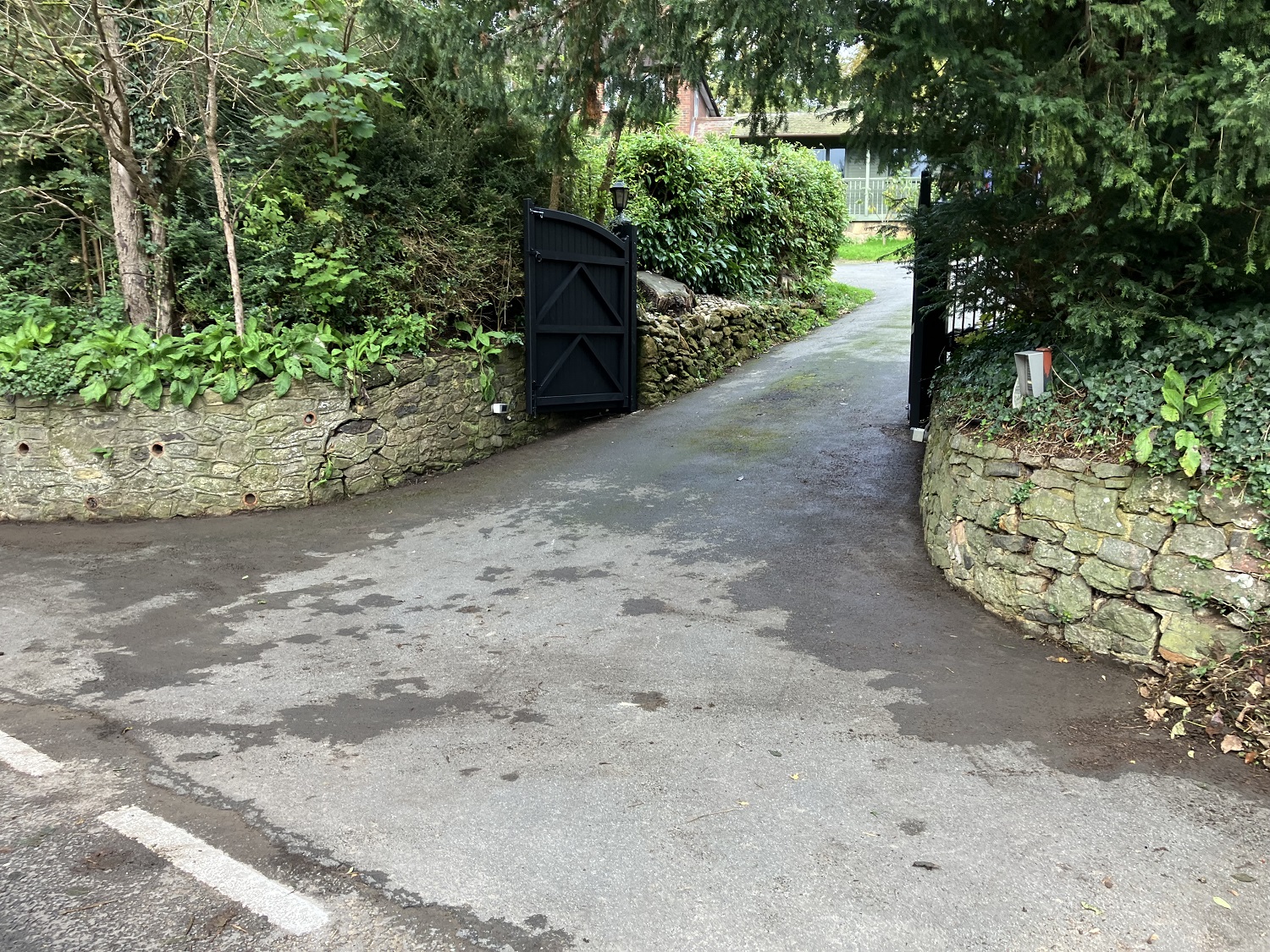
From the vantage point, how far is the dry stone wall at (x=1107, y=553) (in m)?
4.18

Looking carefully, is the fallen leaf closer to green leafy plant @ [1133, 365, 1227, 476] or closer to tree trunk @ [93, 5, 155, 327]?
green leafy plant @ [1133, 365, 1227, 476]

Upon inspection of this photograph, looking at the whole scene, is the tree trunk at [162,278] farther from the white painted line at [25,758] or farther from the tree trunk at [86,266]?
the white painted line at [25,758]

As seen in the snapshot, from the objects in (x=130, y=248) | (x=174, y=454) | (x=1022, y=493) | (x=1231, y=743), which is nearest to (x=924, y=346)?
(x=1022, y=493)

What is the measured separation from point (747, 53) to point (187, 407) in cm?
526

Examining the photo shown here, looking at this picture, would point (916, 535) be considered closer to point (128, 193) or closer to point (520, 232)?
point (520, 232)

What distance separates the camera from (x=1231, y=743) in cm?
377

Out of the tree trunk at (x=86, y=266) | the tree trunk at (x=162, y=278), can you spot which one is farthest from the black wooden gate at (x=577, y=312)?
the tree trunk at (x=86, y=266)

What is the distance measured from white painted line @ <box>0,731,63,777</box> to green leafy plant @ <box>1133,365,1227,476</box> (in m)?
5.13

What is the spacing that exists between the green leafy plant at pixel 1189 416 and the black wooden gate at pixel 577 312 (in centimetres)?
591

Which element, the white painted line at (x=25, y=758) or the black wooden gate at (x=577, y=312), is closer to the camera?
the white painted line at (x=25, y=758)

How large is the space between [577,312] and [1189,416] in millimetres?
6311

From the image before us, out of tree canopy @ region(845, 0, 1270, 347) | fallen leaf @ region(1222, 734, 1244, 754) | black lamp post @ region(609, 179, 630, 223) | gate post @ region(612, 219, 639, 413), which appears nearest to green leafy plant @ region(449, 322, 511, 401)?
gate post @ region(612, 219, 639, 413)

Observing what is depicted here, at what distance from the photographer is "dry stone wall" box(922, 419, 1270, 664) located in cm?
418

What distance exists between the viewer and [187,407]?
733 centimetres
